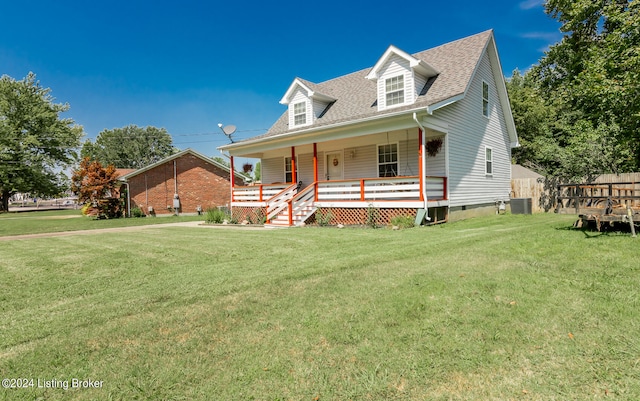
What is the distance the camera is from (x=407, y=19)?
21.8 m

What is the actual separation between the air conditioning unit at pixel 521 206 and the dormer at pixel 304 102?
32.7ft

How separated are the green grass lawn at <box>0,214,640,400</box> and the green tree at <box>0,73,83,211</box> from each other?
42.8 metres

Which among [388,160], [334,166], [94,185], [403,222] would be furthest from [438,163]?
[94,185]

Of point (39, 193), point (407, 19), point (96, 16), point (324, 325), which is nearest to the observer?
point (324, 325)

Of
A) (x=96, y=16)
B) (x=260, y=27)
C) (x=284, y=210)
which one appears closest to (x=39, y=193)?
(x=96, y=16)

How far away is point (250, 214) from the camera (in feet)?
52.1

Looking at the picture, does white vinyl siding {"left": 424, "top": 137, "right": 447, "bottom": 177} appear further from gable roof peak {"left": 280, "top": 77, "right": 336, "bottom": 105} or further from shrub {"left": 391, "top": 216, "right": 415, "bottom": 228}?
gable roof peak {"left": 280, "top": 77, "right": 336, "bottom": 105}

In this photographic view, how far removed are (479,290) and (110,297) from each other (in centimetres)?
460

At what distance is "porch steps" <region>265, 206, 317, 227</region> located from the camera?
45.1ft

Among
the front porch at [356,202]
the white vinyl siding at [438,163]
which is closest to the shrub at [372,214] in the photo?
the front porch at [356,202]

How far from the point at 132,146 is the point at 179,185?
58.6 metres

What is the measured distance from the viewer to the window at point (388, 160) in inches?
599

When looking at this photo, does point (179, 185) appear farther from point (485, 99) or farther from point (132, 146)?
point (132, 146)

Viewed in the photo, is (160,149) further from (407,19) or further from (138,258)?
(138,258)
